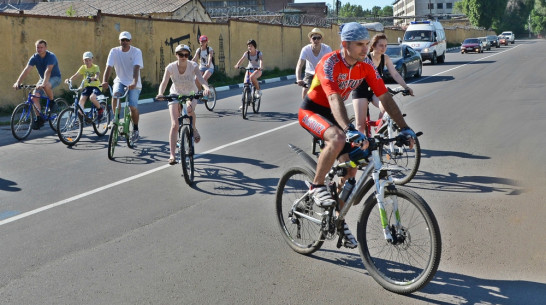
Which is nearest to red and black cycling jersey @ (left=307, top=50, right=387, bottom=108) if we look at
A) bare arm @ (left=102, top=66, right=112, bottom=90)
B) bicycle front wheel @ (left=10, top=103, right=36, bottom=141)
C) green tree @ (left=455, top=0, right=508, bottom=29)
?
bare arm @ (left=102, top=66, right=112, bottom=90)

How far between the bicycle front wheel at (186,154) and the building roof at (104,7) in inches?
1300

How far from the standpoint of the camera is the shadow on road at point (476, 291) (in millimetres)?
4191

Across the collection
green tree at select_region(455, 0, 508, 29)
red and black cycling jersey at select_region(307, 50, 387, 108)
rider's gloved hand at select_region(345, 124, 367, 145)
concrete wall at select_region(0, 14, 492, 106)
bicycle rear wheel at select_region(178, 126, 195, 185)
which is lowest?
bicycle rear wheel at select_region(178, 126, 195, 185)

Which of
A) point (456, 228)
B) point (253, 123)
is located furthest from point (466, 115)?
point (456, 228)

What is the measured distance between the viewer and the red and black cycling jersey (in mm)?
4750

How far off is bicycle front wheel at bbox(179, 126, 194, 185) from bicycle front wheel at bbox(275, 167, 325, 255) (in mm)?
2638

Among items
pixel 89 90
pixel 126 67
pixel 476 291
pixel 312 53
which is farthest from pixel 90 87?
pixel 476 291

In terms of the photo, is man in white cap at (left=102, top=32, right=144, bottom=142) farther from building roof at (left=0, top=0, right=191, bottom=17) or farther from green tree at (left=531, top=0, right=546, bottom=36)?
green tree at (left=531, top=0, right=546, bottom=36)

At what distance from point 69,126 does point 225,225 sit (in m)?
6.21

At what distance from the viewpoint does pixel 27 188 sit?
320 inches

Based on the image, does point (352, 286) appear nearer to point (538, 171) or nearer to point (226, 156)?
point (538, 171)

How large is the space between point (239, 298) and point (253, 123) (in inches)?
373

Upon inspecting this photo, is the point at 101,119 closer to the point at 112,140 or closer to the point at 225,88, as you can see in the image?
the point at 112,140

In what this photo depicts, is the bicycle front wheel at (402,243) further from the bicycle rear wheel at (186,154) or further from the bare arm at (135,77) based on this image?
the bare arm at (135,77)
